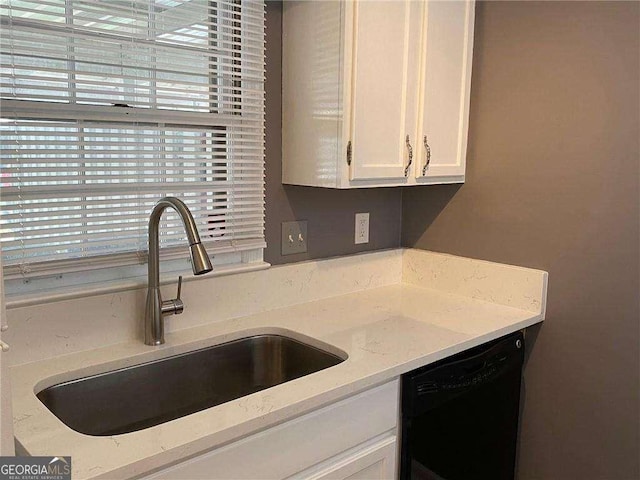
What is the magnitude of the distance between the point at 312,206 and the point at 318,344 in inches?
22.5

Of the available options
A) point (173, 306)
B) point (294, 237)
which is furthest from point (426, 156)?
point (173, 306)

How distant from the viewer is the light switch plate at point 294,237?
6.40 feet

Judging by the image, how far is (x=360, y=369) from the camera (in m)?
1.39

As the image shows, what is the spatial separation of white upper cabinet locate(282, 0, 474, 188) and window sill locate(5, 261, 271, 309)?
0.37m

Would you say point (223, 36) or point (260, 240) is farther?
point (260, 240)

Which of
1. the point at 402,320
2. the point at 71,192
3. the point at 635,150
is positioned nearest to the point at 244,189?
the point at 71,192

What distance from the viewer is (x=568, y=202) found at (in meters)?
1.82

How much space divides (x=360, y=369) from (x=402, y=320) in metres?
0.45

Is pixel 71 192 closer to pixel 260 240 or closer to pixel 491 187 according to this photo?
pixel 260 240

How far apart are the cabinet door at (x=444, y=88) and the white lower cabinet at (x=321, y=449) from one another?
815 millimetres

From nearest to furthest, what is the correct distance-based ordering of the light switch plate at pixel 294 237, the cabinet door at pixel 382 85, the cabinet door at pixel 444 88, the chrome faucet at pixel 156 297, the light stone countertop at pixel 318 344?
1. the light stone countertop at pixel 318 344
2. the chrome faucet at pixel 156 297
3. the cabinet door at pixel 382 85
4. the cabinet door at pixel 444 88
5. the light switch plate at pixel 294 237

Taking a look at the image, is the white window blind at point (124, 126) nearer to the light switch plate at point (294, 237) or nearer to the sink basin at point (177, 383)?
the light switch plate at point (294, 237)

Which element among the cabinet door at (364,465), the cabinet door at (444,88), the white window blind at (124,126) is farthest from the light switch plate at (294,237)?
the cabinet door at (364,465)

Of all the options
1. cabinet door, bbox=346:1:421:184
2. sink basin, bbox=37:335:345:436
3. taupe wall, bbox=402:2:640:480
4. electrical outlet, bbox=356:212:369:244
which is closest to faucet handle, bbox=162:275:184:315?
sink basin, bbox=37:335:345:436
